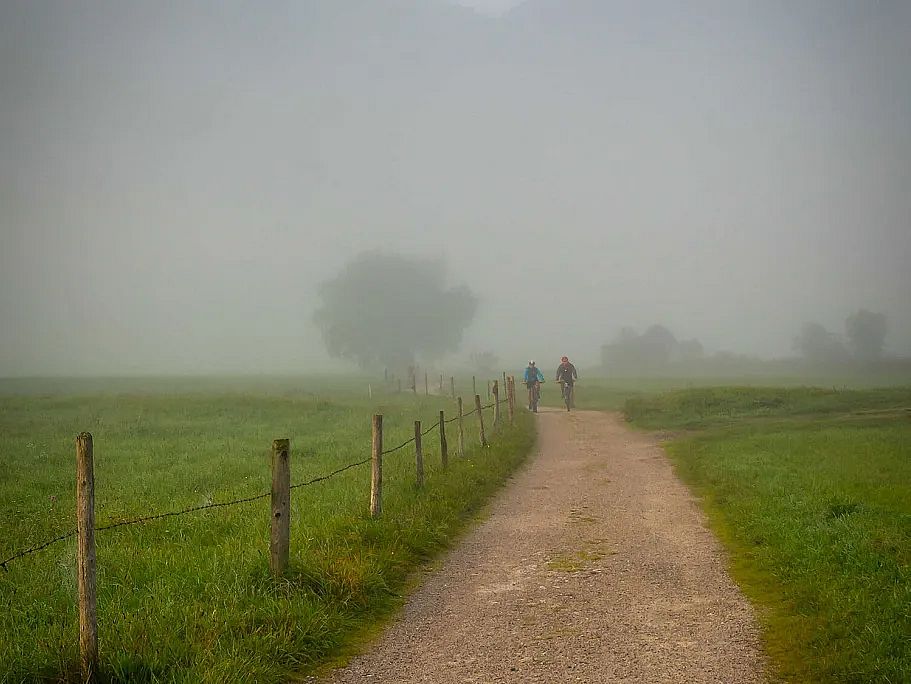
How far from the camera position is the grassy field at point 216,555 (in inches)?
249

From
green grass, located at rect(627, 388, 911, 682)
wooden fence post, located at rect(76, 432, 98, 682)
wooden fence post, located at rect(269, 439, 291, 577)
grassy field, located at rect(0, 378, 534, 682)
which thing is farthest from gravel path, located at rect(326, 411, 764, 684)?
wooden fence post, located at rect(76, 432, 98, 682)

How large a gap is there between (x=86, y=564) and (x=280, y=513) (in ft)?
8.24

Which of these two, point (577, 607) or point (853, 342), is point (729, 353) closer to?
point (853, 342)

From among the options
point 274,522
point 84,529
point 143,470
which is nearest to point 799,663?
point 274,522

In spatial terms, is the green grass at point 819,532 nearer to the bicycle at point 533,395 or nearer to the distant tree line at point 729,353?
the bicycle at point 533,395

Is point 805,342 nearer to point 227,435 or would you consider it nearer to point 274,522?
point 227,435

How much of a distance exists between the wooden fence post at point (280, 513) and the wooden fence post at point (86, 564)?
2.37 metres

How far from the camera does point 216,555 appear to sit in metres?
9.12

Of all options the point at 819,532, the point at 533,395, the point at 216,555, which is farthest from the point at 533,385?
the point at 216,555

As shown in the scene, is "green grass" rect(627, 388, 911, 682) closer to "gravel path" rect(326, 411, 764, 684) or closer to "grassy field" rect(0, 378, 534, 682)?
"gravel path" rect(326, 411, 764, 684)

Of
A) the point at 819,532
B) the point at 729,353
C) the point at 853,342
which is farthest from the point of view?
the point at 729,353

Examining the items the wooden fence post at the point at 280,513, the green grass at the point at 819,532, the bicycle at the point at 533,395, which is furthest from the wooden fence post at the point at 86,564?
the bicycle at the point at 533,395

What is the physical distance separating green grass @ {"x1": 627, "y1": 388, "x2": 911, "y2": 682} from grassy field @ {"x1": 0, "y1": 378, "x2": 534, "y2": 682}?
4453mm

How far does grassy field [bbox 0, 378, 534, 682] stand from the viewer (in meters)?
6.32
